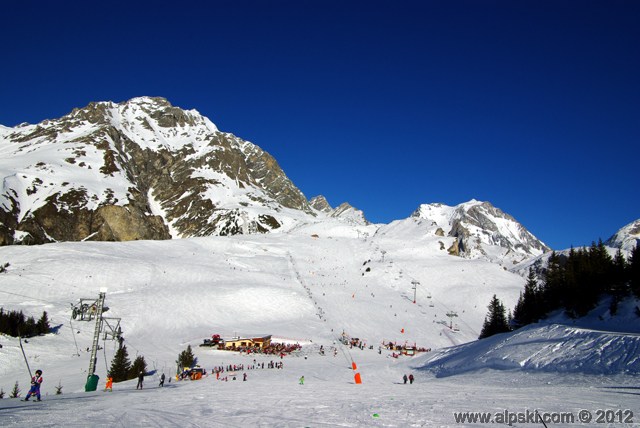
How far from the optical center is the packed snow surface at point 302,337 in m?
16.9

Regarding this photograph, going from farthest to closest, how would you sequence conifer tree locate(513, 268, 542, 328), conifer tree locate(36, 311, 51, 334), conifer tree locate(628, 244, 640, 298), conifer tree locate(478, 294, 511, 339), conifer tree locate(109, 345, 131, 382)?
conifer tree locate(478, 294, 511, 339), conifer tree locate(513, 268, 542, 328), conifer tree locate(36, 311, 51, 334), conifer tree locate(628, 244, 640, 298), conifer tree locate(109, 345, 131, 382)

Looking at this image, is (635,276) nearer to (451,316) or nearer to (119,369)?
(451,316)

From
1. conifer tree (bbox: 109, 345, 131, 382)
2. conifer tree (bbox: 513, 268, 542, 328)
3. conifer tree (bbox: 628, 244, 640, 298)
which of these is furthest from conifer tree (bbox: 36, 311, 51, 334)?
conifer tree (bbox: 628, 244, 640, 298)

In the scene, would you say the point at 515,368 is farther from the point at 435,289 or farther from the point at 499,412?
the point at 435,289

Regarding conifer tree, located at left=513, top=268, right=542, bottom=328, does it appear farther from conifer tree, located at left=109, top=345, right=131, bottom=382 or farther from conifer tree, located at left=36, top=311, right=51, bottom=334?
conifer tree, located at left=36, top=311, right=51, bottom=334

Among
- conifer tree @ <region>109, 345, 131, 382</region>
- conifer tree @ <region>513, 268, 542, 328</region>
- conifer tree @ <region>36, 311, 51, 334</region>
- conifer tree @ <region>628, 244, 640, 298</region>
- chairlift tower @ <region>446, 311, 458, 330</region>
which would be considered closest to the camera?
conifer tree @ <region>109, 345, 131, 382</region>

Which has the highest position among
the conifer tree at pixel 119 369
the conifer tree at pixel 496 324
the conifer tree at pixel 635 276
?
the conifer tree at pixel 635 276

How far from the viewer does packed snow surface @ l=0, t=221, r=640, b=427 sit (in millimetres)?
16891

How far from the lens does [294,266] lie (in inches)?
3925

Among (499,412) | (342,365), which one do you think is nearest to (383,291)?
(342,365)

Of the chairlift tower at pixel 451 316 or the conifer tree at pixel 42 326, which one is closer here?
the conifer tree at pixel 42 326

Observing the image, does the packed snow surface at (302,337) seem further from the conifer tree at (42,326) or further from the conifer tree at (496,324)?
the conifer tree at (496,324)

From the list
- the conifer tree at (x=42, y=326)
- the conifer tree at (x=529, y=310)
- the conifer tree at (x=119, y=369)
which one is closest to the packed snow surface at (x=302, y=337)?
the conifer tree at (x=119, y=369)

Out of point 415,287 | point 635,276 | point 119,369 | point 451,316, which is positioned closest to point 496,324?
point 451,316
